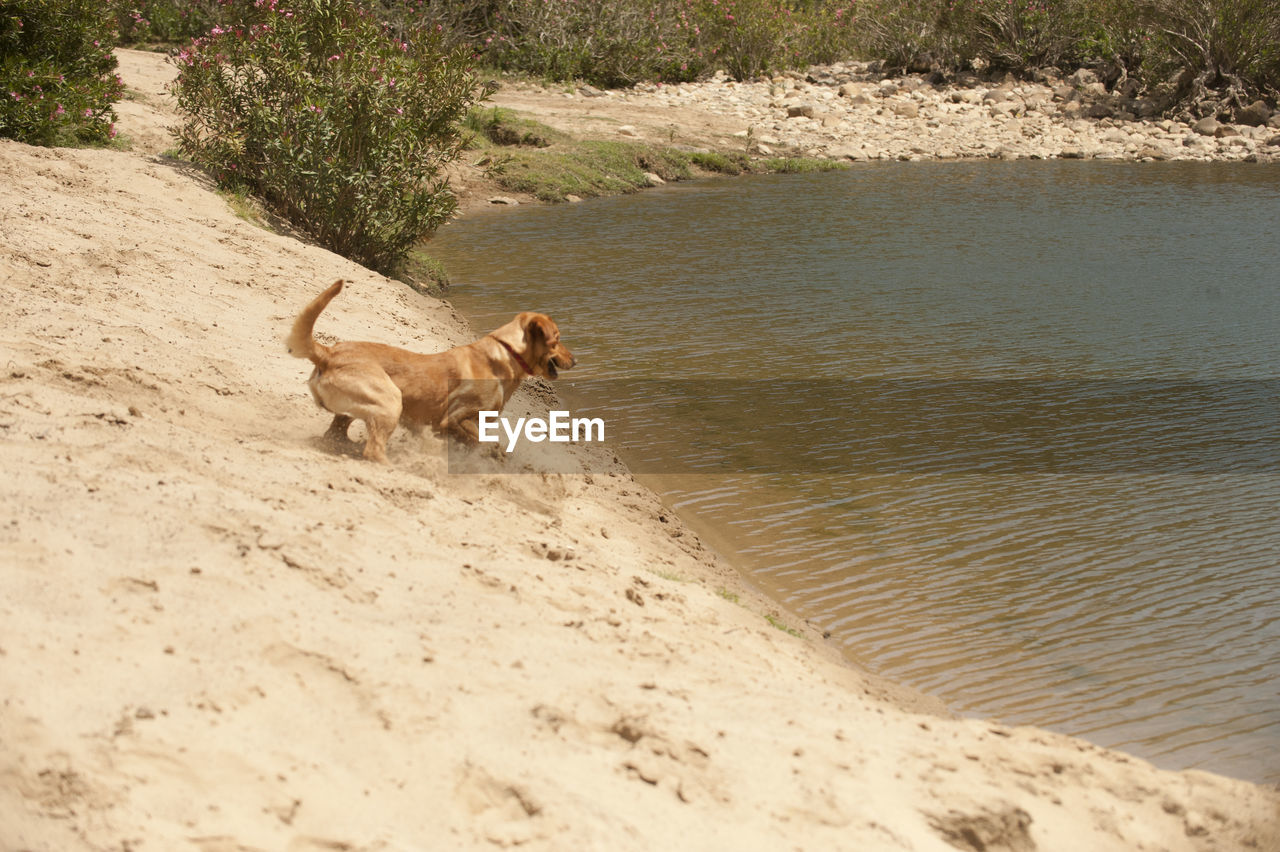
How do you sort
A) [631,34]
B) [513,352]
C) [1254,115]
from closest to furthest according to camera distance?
[513,352], [1254,115], [631,34]

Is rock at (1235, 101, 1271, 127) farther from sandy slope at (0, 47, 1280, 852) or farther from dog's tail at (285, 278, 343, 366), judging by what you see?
dog's tail at (285, 278, 343, 366)

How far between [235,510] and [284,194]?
9.52 m

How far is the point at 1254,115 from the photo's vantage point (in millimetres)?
29828

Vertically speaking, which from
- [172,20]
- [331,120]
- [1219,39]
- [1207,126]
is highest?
[1219,39]

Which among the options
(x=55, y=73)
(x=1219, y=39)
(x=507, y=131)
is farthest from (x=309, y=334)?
(x=1219, y=39)

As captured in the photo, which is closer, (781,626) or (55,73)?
(781,626)

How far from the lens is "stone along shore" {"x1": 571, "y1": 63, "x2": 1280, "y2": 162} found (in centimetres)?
2875

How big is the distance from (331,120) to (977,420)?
8322 millimetres

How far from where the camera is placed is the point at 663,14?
34344 millimetres

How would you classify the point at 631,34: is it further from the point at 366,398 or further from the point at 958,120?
the point at 366,398

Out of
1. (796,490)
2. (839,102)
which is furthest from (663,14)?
(796,490)

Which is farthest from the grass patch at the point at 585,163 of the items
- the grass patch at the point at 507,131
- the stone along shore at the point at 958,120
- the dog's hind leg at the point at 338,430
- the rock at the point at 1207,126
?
the dog's hind leg at the point at 338,430

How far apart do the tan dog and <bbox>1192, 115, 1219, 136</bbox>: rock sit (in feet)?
92.6

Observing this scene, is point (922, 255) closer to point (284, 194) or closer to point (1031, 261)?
point (1031, 261)
